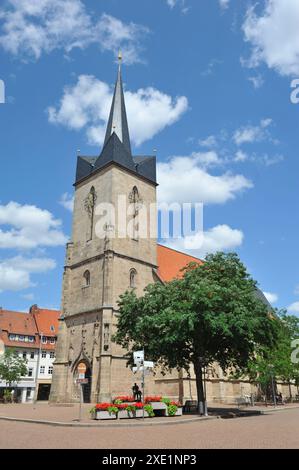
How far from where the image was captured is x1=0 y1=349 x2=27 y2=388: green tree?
42881mm

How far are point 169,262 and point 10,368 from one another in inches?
766

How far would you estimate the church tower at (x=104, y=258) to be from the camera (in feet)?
105

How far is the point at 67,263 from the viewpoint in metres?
38.9

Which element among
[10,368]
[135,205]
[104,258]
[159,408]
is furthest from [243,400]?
[10,368]

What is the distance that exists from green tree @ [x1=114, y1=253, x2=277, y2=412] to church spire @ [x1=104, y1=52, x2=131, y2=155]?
68.8 feet

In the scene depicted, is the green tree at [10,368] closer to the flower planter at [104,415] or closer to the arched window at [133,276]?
the arched window at [133,276]

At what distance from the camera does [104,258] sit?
115 ft

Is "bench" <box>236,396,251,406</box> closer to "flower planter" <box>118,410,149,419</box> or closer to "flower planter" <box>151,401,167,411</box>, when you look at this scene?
"flower planter" <box>151,401,167,411</box>

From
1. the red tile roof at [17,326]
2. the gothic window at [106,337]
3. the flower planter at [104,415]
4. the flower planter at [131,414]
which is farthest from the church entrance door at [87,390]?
the red tile roof at [17,326]

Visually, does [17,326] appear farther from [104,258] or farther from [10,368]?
[104,258]

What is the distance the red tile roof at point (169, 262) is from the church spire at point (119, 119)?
1072 cm

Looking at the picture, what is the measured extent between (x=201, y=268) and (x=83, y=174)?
21633 mm

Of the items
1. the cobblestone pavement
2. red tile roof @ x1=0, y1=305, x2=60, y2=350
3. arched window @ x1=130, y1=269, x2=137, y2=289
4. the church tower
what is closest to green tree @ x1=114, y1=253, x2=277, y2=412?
the cobblestone pavement
